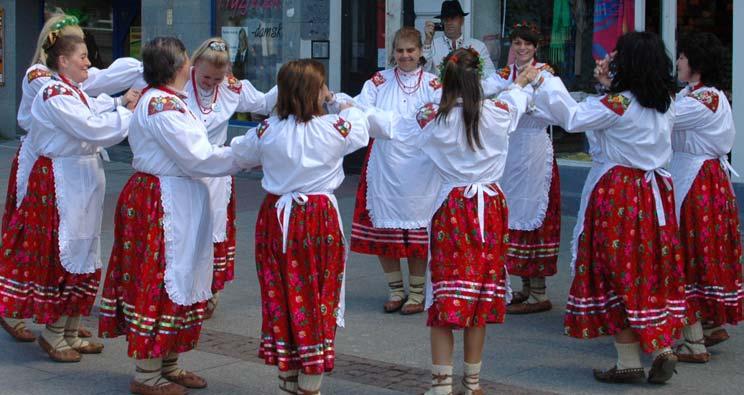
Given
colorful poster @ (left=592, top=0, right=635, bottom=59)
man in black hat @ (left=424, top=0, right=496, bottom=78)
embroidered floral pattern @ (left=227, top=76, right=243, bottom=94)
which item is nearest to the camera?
embroidered floral pattern @ (left=227, top=76, right=243, bottom=94)

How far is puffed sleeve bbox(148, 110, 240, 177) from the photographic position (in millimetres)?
5328

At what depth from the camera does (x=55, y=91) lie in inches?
234

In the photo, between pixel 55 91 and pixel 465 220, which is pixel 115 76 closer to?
pixel 55 91

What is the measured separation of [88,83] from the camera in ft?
21.5

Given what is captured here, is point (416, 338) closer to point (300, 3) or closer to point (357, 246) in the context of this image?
point (357, 246)

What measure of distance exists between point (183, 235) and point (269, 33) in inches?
394

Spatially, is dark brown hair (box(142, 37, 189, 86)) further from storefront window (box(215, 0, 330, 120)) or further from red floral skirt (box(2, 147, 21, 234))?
storefront window (box(215, 0, 330, 120))

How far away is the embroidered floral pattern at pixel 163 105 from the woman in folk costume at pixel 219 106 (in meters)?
1.03

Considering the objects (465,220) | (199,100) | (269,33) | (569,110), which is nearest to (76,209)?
(199,100)

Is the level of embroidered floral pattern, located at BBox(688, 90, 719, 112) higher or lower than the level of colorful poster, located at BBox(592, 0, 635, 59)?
lower

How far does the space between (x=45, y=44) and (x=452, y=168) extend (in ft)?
7.67

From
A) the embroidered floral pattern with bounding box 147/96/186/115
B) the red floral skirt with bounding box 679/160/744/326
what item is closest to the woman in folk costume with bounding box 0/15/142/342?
the embroidered floral pattern with bounding box 147/96/186/115

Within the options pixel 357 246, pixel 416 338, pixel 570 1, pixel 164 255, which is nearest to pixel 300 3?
pixel 570 1

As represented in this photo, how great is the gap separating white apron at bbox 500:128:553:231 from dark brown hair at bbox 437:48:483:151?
5.90 feet
